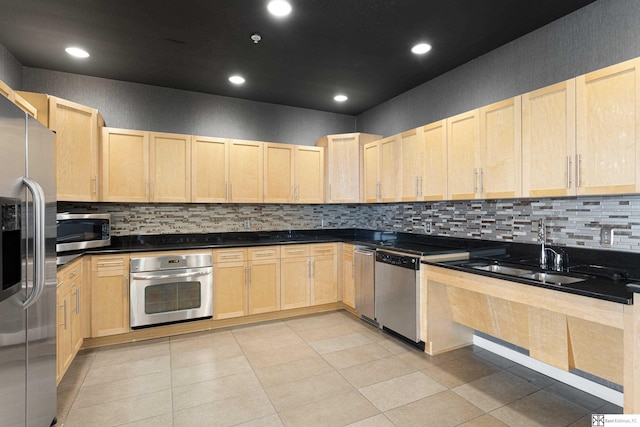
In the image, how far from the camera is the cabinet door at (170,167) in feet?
12.1

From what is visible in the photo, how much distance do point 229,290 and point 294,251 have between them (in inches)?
35.8

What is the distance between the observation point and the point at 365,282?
3.83m

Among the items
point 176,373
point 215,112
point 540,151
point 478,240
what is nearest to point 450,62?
point 540,151

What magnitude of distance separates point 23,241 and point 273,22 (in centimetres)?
223

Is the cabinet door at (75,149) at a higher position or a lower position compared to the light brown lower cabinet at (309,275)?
higher

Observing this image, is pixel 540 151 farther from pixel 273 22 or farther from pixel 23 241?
pixel 23 241

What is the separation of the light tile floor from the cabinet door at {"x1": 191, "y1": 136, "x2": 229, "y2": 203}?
5.46 feet

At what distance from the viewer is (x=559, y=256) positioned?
8.12 ft

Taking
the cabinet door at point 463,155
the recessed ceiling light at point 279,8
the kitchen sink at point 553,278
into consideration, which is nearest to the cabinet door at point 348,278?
the cabinet door at point 463,155

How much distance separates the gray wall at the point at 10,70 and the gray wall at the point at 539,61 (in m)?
4.19

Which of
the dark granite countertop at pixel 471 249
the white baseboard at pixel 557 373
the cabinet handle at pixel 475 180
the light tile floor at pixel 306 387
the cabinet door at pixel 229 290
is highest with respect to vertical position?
the cabinet handle at pixel 475 180

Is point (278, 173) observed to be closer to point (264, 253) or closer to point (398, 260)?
point (264, 253)

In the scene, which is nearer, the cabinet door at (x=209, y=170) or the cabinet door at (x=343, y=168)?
the cabinet door at (x=209, y=170)

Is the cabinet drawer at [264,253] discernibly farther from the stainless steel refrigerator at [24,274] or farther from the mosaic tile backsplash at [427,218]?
the stainless steel refrigerator at [24,274]
